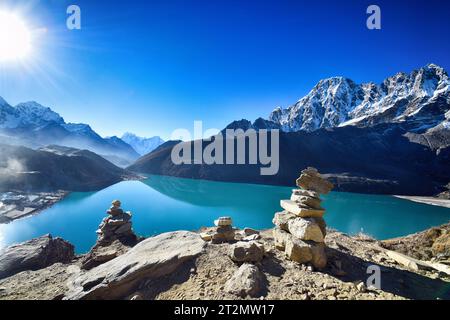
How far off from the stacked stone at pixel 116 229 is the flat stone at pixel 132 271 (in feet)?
15.1

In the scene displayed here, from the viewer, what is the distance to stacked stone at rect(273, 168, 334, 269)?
21.7 ft

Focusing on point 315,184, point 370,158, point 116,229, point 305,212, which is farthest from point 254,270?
point 370,158

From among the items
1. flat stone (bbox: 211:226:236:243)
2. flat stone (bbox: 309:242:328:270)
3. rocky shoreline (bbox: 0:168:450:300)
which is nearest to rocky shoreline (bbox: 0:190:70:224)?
rocky shoreline (bbox: 0:168:450:300)

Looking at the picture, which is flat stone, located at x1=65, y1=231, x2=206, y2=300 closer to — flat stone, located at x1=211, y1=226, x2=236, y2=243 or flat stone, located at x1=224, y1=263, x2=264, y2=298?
flat stone, located at x1=211, y1=226, x2=236, y2=243

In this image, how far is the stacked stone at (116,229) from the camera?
12.0m

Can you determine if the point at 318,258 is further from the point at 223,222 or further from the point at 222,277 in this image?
the point at 223,222

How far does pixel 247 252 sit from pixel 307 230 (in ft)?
6.25

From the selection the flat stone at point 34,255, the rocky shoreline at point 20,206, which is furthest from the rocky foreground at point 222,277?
the rocky shoreline at point 20,206

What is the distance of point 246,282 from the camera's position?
18.1 ft

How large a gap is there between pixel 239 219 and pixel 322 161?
80.4 m
